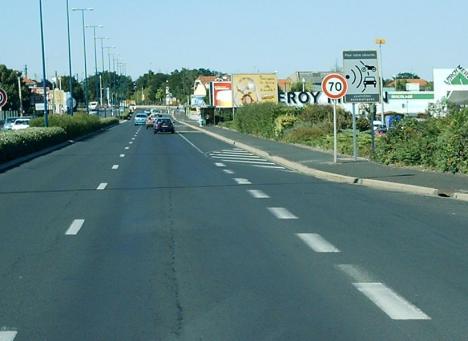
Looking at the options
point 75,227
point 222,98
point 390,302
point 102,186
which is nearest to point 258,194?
point 102,186

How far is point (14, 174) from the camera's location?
25.7 m

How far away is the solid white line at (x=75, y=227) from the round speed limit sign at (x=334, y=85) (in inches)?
543

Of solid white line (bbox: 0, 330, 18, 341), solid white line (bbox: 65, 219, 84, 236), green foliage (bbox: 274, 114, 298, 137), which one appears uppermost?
green foliage (bbox: 274, 114, 298, 137)

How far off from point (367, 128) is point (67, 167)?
818 inches

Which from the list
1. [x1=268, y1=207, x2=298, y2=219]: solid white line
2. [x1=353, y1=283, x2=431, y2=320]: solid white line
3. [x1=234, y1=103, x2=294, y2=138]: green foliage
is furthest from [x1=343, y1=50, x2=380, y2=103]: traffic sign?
[x1=234, y1=103, x2=294, y2=138]: green foliage

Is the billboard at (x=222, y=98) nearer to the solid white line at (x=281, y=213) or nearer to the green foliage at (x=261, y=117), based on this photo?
the green foliage at (x=261, y=117)

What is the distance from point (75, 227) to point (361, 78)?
16160mm

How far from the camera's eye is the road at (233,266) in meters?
6.88

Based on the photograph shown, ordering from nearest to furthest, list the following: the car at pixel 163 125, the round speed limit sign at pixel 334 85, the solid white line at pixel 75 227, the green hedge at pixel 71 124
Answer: the solid white line at pixel 75 227, the round speed limit sign at pixel 334 85, the green hedge at pixel 71 124, the car at pixel 163 125

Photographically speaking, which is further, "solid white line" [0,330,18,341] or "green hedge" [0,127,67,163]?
"green hedge" [0,127,67,163]

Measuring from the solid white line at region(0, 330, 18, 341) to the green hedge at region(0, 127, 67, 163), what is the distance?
80.0 feet

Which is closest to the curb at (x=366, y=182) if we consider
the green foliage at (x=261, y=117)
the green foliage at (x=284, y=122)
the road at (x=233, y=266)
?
the road at (x=233, y=266)

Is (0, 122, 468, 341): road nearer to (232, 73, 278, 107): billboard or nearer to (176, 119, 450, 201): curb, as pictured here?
(176, 119, 450, 201): curb

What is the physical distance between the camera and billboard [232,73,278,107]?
283 feet
